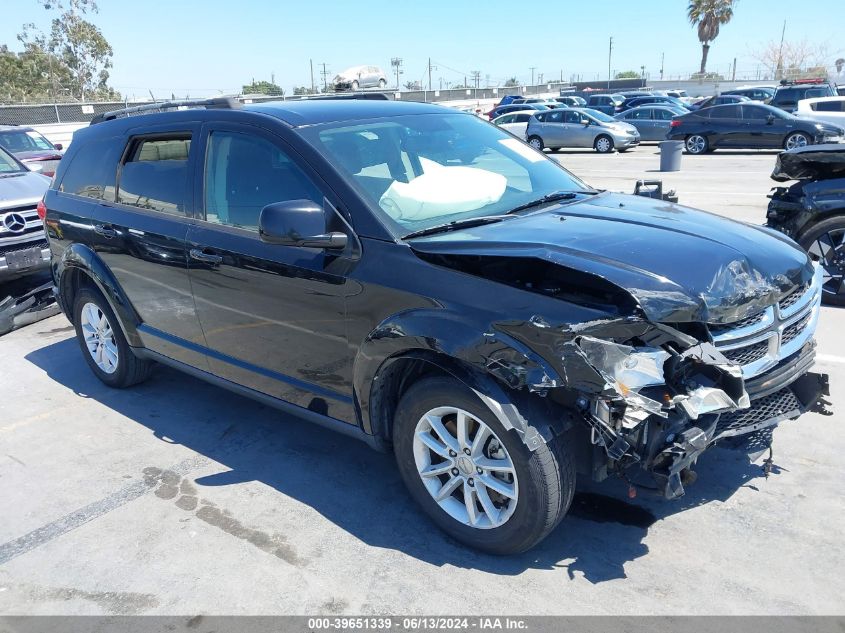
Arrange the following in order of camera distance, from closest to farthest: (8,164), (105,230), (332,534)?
(332,534), (105,230), (8,164)

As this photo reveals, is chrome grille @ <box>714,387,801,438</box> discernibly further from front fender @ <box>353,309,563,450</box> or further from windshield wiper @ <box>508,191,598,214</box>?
windshield wiper @ <box>508,191,598,214</box>

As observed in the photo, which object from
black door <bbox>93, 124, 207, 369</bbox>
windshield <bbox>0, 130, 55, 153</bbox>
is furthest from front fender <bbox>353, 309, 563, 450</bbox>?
windshield <bbox>0, 130, 55, 153</bbox>

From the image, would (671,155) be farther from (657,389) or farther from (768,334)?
(657,389)


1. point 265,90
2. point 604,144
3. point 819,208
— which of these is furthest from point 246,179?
point 265,90

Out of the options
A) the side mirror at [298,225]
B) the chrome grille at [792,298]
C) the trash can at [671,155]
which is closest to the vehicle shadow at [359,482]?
the chrome grille at [792,298]

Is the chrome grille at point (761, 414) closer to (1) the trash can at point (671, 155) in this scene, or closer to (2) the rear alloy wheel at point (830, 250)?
(2) the rear alloy wheel at point (830, 250)

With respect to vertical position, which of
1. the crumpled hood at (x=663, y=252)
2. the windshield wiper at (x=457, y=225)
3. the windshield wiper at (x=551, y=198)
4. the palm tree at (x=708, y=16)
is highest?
the palm tree at (x=708, y=16)

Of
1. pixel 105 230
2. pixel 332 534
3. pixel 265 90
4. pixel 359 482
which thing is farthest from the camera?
pixel 265 90

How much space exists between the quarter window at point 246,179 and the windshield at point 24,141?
44.9 ft

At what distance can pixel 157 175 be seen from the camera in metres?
4.57

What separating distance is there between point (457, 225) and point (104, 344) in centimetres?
327

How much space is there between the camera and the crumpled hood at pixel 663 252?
2.84m

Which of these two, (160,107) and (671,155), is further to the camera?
(671,155)
